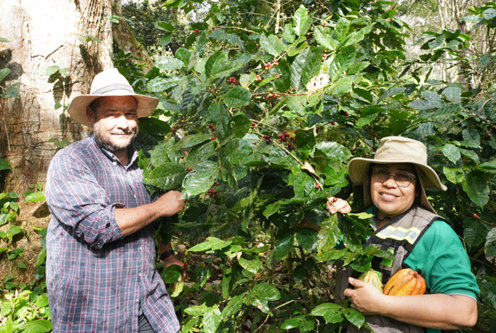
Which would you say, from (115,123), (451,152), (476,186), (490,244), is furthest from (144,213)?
(490,244)

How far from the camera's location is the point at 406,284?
4.50 ft

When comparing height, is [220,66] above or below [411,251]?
above

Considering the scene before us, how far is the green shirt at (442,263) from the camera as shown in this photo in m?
1.34

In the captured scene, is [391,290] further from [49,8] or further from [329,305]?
[49,8]

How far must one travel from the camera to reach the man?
171 cm

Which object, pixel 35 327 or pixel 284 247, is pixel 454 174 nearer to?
pixel 284 247

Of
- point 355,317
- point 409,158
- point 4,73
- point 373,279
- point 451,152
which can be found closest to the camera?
point 355,317

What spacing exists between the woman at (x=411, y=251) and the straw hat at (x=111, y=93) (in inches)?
45.9

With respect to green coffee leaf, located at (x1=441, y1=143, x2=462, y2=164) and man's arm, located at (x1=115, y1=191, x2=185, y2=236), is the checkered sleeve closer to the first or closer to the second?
man's arm, located at (x1=115, y1=191, x2=185, y2=236)

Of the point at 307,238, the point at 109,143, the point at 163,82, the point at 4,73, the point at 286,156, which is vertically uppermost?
the point at 4,73

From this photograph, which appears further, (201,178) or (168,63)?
(168,63)

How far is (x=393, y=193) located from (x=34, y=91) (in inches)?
118

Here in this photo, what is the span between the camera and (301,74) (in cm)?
144

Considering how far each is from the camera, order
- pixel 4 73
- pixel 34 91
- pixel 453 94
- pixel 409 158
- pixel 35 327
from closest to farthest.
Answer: pixel 409 158 < pixel 453 94 < pixel 35 327 < pixel 4 73 < pixel 34 91
